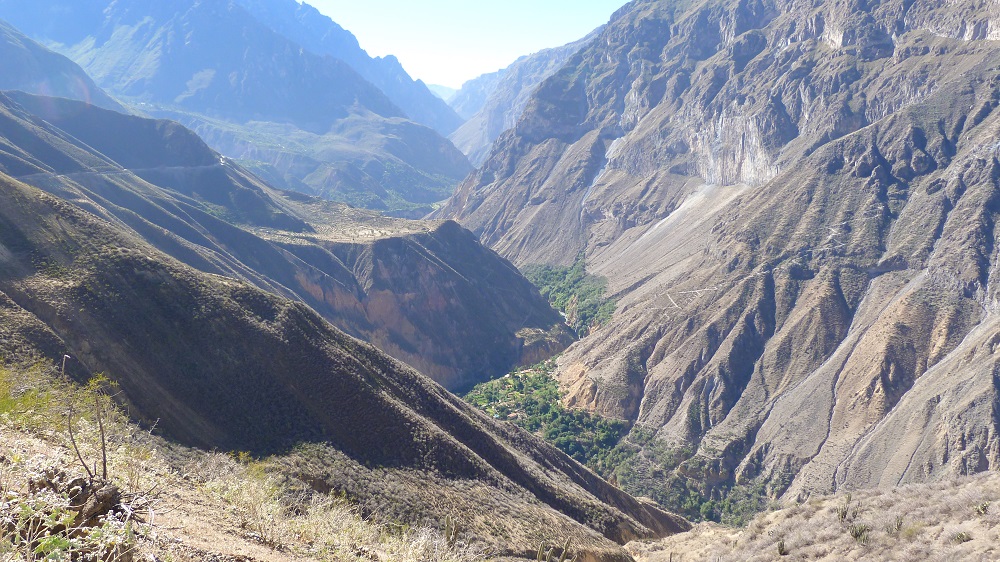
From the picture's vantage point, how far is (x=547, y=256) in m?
157

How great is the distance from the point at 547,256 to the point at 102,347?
428 ft

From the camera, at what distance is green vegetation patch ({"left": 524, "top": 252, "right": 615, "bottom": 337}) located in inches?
4318

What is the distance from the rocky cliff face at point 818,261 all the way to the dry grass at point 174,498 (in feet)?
164

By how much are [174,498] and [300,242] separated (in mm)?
84018

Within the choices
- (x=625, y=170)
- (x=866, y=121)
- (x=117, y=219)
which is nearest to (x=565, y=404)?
(x=117, y=219)

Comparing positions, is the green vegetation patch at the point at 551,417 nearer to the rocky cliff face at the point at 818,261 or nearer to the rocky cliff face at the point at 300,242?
the rocky cliff face at the point at 818,261

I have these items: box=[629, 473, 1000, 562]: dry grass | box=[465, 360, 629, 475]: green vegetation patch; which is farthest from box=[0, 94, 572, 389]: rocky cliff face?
box=[629, 473, 1000, 562]: dry grass

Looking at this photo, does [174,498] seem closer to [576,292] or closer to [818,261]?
[818,261]

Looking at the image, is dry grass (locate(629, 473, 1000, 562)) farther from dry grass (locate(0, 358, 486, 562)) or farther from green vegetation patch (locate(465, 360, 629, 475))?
green vegetation patch (locate(465, 360, 629, 475))

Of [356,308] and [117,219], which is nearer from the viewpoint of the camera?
[117,219]

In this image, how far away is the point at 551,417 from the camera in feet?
255

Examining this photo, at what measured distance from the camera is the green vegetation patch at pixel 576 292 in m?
110

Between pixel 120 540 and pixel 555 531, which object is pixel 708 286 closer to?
pixel 555 531

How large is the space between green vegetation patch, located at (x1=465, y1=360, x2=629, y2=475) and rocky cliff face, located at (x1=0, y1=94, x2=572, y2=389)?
8237mm
